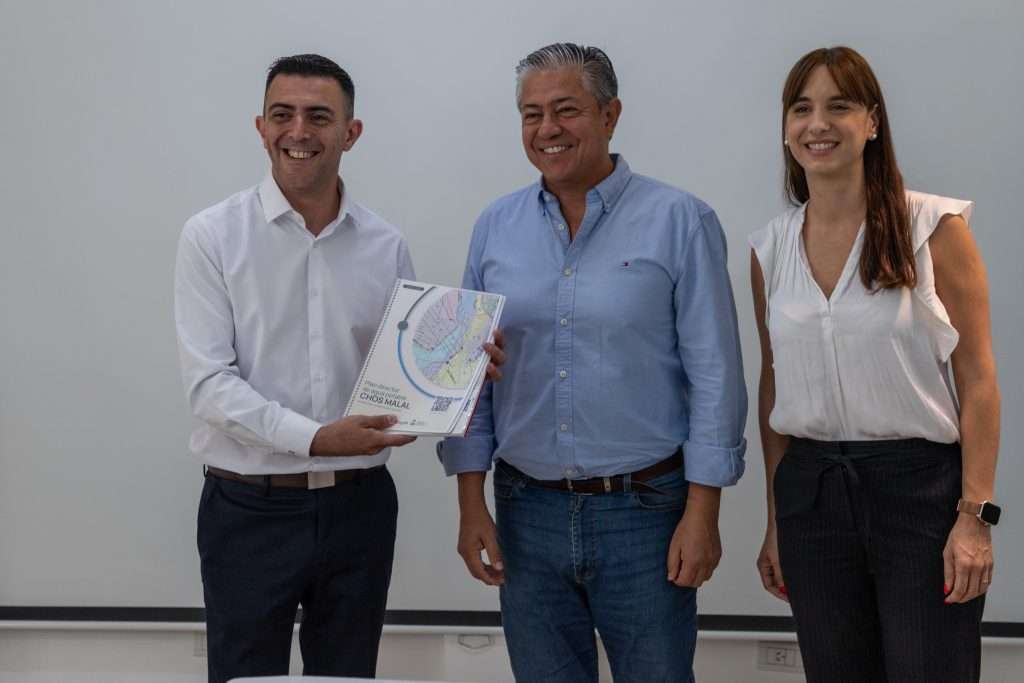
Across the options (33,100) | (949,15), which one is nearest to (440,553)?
(33,100)

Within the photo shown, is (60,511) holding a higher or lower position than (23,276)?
lower

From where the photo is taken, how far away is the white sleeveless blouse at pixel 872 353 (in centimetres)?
186

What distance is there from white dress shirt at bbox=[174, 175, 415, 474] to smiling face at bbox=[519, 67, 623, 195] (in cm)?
49

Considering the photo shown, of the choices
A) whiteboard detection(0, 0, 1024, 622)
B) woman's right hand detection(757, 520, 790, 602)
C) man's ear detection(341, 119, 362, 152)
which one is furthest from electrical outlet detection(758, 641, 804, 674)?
man's ear detection(341, 119, 362, 152)

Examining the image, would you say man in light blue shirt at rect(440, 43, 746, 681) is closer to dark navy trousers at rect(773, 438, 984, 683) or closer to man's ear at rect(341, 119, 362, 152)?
dark navy trousers at rect(773, 438, 984, 683)

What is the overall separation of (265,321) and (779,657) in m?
1.82

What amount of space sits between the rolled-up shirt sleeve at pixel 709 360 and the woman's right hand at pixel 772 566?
25 centimetres

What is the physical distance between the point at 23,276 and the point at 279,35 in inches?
40.8

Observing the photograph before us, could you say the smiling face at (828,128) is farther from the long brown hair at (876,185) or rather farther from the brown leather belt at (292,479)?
the brown leather belt at (292,479)

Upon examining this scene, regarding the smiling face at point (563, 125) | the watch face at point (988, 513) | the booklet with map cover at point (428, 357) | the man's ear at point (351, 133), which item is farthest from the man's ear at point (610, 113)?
the watch face at point (988, 513)

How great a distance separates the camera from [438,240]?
292 cm

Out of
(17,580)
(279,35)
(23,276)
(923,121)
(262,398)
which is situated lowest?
(17,580)

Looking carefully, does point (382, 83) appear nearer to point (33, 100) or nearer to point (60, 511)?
point (33, 100)

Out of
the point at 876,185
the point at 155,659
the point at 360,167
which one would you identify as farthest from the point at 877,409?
the point at 155,659
